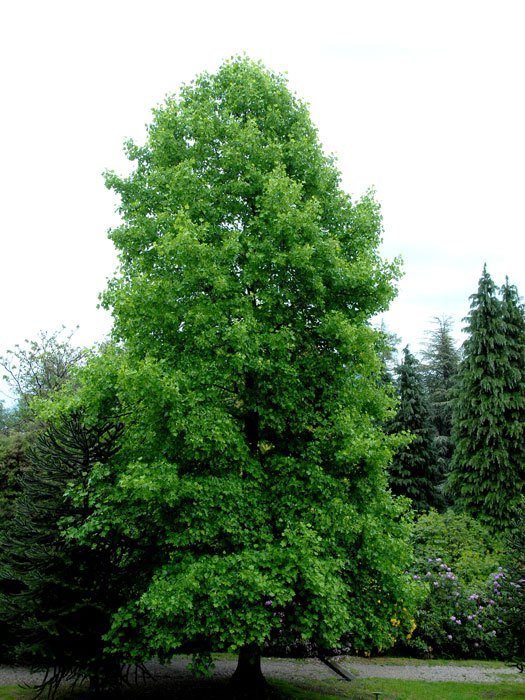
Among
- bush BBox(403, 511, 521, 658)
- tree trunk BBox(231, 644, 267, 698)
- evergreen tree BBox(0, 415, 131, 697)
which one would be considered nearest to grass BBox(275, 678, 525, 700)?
tree trunk BBox(231, 644, 267, 698)

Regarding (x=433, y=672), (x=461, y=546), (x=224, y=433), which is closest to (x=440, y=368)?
(x=461, y=546)

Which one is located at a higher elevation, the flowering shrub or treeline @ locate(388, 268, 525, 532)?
treeline @ locate(388, 268, 525, 532)

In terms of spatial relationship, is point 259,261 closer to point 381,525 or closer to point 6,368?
point 381,525

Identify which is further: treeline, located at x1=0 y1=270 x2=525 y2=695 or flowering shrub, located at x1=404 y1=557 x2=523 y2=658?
flowering shrub, located at x1=404 y1=557 x2=523 y2=658

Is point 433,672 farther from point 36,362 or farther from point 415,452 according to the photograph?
point 36,362

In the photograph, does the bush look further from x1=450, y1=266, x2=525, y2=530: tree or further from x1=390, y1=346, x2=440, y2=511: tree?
x1=390, y1=346, x2=440, y2=511: tree

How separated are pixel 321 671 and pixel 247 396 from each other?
8803 millimetres

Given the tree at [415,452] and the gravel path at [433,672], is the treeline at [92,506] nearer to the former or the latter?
the tree at [415,452]

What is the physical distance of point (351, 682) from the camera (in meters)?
13.7

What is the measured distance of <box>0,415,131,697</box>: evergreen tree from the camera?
32.7 feet

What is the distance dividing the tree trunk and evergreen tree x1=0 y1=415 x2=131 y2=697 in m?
2.27

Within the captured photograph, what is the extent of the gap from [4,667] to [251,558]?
9.16m

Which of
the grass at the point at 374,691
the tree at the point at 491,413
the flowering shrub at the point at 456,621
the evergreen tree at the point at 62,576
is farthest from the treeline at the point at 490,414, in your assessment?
the evergreen tree at the point at 62,576

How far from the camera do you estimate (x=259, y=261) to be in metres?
10.5
